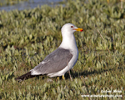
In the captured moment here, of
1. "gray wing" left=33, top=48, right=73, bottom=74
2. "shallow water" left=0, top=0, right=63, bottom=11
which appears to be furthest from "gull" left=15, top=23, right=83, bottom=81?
"shallow water" left=0, top=0, right=63, bottom=11

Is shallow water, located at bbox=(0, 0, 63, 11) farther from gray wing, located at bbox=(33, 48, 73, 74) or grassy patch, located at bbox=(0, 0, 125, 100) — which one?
gray wing, located at bbox=(33, 48, 73, 74)

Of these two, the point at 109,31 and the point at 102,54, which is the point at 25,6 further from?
the point at 102,54

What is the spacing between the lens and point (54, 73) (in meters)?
6.16

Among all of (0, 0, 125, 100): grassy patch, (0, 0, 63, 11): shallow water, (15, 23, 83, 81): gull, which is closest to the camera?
(0, 0, 125, 100): grassy patch

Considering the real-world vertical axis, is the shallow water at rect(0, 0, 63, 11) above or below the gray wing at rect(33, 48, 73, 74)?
above

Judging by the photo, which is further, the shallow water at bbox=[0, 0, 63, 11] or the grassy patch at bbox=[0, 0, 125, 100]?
the shallow water at bbox=[0, 0, 63, 11]

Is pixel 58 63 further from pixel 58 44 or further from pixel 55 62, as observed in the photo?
pixel 58 44

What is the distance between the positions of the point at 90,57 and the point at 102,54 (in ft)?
1.98

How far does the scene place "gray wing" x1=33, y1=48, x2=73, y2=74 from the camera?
6.04 m

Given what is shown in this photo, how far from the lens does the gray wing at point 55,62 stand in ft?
19.8

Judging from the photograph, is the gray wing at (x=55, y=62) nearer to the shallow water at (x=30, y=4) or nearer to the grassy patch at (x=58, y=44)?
the grassy patch at (x=58, y=44)

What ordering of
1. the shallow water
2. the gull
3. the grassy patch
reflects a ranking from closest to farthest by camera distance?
the grassy patch
the gull
the shallow water

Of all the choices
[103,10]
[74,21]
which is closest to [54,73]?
[74,21]

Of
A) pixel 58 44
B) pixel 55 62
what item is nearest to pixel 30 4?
pixel 58 44
